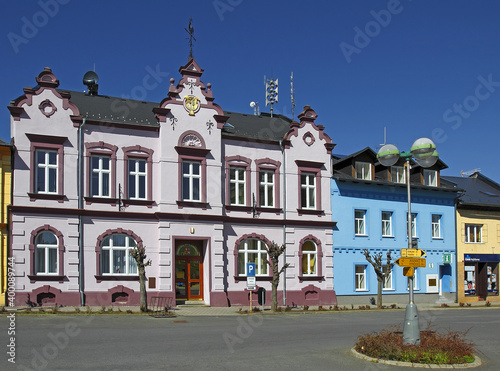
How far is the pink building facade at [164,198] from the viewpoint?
26406 millimetres

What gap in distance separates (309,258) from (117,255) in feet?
34.2

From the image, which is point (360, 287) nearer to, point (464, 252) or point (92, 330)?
point (464, 252)

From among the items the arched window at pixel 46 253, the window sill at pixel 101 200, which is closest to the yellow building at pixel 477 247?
the window sill at pixel 101 200

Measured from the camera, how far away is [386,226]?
36125 millimetres

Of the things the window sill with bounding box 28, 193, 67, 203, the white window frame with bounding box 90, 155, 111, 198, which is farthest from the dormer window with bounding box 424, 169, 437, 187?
the window sill with bounding box 28, 193, 67, 203

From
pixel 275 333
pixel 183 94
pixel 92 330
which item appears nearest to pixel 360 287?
pixel 183 94

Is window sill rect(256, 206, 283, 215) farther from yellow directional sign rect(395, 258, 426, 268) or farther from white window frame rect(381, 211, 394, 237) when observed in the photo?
yellow directional sign rect(395, 258, 426, 268)

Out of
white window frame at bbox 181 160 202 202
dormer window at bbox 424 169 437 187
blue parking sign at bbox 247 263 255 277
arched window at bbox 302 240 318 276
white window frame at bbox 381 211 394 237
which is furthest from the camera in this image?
dormer window at bbox 424 169 437 187

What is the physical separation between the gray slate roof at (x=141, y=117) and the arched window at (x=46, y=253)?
566cm

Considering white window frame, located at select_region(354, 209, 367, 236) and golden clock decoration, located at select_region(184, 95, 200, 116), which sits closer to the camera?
golden clock decoration, located at select_region(184, 95, 200, 116)

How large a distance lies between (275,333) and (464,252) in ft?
80.9

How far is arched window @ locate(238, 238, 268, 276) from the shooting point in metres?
30.7

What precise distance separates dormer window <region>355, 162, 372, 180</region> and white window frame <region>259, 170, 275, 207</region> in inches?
244

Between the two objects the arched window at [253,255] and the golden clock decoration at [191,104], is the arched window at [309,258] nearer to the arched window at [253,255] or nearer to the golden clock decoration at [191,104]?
the arched window at [253,255]
